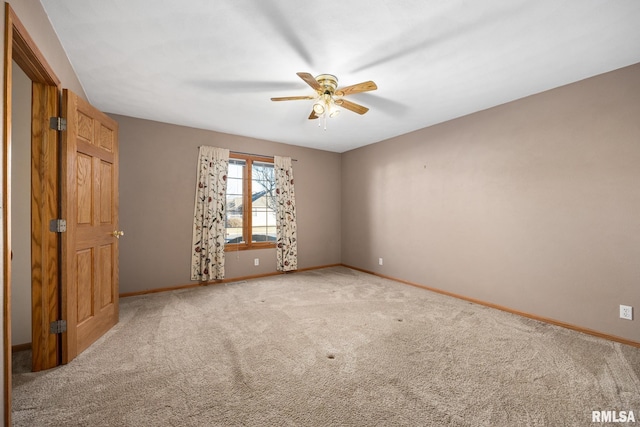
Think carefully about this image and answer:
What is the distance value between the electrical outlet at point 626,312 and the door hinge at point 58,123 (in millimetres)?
5146

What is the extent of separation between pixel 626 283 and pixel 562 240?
0.58 m

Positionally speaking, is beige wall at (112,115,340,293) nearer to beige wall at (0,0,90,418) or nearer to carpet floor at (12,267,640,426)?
carpet floor at (12,267,640,426)

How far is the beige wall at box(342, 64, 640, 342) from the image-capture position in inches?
99.4

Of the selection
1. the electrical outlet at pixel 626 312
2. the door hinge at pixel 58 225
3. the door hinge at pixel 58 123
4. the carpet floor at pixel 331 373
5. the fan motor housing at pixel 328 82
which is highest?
the fan motor housing at pixel 328 82

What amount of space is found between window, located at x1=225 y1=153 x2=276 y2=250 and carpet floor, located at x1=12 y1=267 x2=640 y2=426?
67.3 inches

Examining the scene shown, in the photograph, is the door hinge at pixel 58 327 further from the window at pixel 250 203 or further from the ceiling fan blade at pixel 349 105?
the ceiling fan blade at pixel 349 105

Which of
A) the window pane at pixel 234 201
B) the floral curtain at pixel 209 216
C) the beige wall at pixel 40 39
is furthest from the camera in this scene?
the window pane at pixel 234 201

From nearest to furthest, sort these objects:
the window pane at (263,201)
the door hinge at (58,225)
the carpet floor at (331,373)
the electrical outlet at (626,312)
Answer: the carpet floor at (331,373) < the door hinge at (58,225) < the electrical outlet at (626,312) < the window pane at (263,201)

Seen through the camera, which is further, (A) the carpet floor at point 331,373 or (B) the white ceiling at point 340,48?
(B) the white ceiling at point 340,48

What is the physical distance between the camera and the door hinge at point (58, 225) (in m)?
2.06

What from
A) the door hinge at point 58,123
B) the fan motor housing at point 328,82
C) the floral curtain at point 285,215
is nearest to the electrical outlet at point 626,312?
the fan motor housing at point 328,82

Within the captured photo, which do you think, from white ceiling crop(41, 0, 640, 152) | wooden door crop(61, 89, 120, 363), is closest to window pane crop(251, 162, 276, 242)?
white ceiling crop(41, 0, 640, 152)

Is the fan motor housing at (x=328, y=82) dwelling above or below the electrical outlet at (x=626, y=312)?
above

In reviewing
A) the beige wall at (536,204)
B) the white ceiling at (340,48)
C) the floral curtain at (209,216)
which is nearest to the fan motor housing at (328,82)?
the white ceiling at (340,48)
